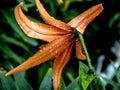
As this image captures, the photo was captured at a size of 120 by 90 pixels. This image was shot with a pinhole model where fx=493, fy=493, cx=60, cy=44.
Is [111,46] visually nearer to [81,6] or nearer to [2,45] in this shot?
[81,6]

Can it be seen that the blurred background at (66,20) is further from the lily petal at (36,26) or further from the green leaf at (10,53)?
the lily petal at (36,26)

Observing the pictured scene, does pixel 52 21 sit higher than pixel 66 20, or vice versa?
pixel 52 21

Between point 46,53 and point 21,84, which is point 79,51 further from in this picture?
point 21,84

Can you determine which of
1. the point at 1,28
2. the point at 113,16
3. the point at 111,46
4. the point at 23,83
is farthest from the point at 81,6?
the point at 23,83

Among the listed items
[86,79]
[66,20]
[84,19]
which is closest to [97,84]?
[86,79]

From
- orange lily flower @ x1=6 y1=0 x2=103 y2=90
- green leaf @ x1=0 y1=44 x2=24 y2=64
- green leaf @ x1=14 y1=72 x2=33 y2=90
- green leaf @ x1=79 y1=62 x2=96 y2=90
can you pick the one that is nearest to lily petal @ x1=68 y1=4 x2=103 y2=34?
orange lily flower @ x1=6 y1=0 x2=103 y2=90

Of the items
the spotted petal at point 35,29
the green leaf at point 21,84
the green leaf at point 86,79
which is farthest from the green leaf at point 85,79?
the green leaf at point 21,84
